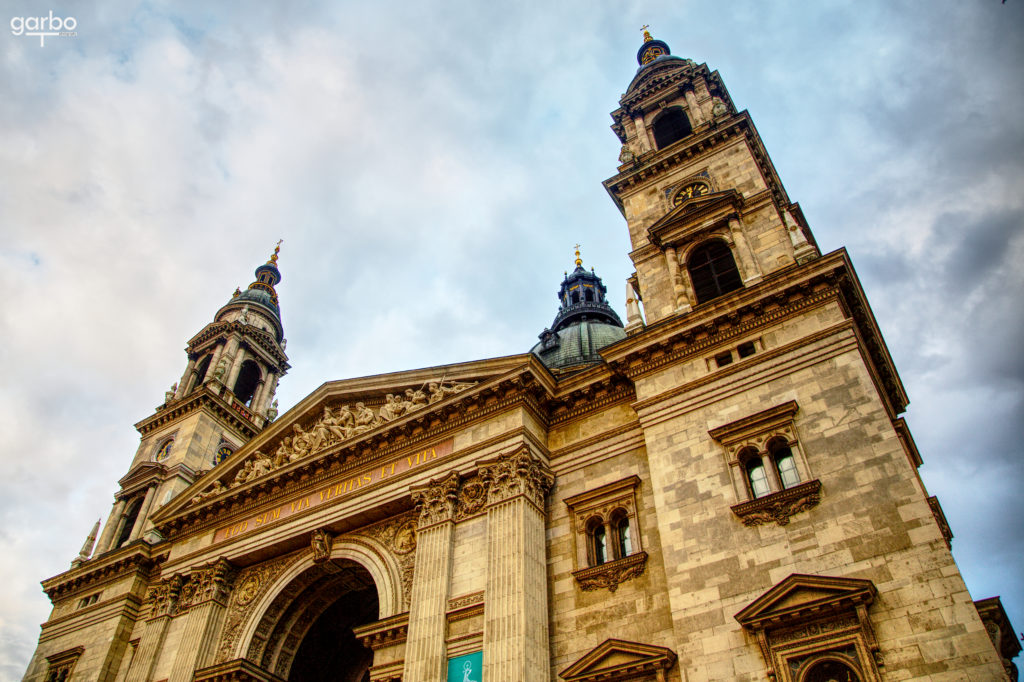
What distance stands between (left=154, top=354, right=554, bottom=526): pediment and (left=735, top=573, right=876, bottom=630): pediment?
368 inches

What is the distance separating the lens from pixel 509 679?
16.7 meters

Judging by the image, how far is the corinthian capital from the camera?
21.2 metres

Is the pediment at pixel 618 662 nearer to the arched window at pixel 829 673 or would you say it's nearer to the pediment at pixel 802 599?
the pediment at pixel 802 599

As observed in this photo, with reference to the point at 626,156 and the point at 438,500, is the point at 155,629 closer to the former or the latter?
the point at 438,500

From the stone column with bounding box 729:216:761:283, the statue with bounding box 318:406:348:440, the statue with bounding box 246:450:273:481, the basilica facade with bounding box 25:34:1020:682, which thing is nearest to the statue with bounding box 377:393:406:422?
the basilica facade with bounding box 25:34:1020:682

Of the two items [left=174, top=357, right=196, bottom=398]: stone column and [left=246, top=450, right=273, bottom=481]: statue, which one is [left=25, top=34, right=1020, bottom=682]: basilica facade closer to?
[left=246, top=450, right=273, bottom=481]: statue

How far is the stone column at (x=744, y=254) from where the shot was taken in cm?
2202

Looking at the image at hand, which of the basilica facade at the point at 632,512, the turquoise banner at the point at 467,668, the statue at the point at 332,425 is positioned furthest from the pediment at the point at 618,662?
the statue at the point at 332,425

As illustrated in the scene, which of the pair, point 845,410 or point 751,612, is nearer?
point 751,612

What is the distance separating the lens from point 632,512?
762 inches

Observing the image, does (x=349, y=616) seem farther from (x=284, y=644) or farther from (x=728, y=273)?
(x=728, y=273)

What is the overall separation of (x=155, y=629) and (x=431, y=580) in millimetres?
12735

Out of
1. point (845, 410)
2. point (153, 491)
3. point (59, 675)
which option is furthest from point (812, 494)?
point (153, 491)

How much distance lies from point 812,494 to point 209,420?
33.2 metres
